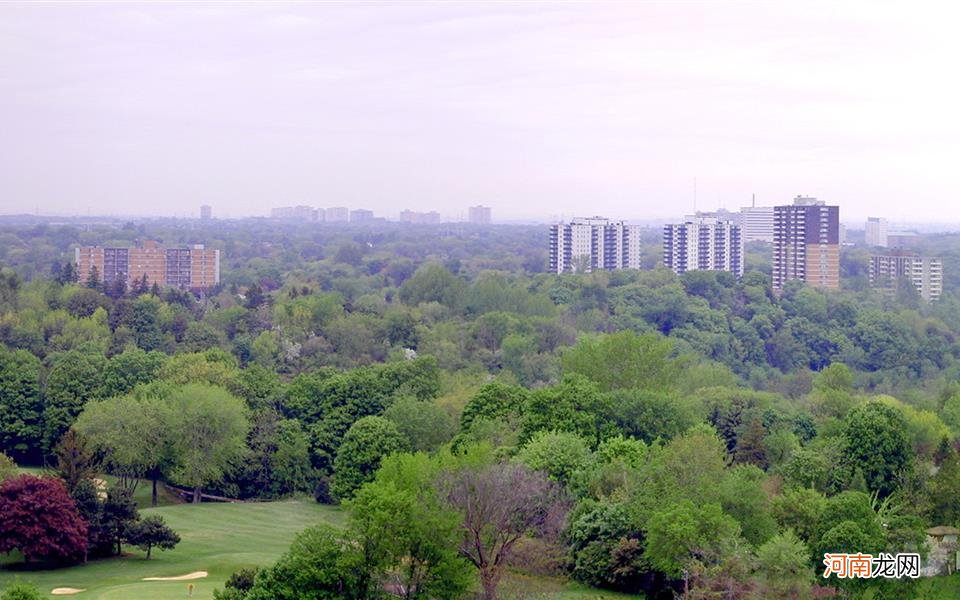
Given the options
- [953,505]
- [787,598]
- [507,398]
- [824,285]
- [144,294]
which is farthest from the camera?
[824,285]

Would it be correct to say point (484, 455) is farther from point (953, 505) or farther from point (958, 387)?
point (958, 387)

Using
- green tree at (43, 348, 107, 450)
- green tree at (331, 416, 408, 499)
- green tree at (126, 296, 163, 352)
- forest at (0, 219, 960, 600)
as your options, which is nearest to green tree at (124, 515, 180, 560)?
forest at (0, 219, 960, 600)

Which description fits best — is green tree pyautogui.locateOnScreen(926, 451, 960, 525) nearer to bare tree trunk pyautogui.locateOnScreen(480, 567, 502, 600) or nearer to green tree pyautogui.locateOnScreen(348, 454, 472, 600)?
bare tree trunk pyautogui.locateOnScreen(480, 567, 502, 600)

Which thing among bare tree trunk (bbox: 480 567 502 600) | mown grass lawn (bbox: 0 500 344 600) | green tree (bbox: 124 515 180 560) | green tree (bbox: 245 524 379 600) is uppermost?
green tree (bbox: 245 524 379 600)

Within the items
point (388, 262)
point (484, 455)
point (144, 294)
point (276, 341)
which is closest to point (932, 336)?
point (276, 341)

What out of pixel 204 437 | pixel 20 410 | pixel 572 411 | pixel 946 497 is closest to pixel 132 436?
pixel 204 437

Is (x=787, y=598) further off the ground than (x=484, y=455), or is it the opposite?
(x=484, y=455)
